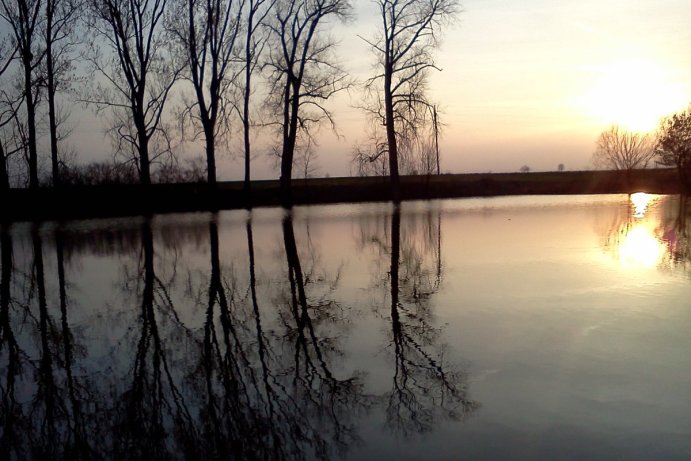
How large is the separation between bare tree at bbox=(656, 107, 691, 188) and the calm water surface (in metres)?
38.3

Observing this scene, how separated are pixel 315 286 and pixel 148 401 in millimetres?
5286

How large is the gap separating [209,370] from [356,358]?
141cm

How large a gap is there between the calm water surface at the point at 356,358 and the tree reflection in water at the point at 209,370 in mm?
24

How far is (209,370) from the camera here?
588 centimetres

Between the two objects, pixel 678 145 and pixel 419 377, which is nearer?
pixel 419 377

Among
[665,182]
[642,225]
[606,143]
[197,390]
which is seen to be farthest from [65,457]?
[606,143]

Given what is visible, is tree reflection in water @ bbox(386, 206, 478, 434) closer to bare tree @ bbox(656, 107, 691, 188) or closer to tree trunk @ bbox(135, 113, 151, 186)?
tree trunk @ bbox(135, 113, 151, 186)

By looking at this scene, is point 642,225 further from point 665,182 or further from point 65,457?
point 665,182

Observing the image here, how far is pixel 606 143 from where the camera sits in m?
68.2

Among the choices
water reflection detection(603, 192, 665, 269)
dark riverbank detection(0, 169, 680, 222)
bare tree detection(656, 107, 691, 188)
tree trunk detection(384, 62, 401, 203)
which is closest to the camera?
water reflection detection(603, 192, 665, 269)

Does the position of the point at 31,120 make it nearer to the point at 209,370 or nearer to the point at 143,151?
A: the point at 143,151

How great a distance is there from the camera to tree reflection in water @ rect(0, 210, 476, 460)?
14.7 ft

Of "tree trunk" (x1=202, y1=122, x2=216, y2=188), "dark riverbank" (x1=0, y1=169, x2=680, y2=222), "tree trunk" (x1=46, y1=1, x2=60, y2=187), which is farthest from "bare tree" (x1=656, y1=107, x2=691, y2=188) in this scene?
"tree trunk" (x1=46, y1=1, x2=60, y2=187)

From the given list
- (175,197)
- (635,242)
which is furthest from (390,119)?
(635,242)
